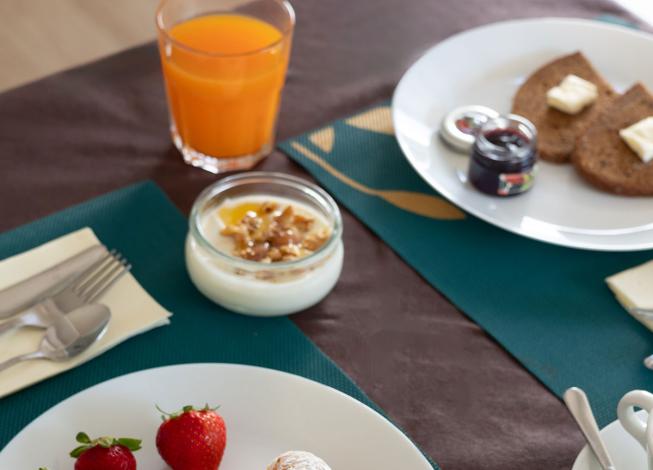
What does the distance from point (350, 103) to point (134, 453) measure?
79 centimetres

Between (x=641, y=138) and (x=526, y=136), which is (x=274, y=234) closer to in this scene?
(x=526, y=136)

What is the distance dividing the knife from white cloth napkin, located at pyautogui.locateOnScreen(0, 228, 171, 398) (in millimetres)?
25

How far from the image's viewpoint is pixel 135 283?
1161mm

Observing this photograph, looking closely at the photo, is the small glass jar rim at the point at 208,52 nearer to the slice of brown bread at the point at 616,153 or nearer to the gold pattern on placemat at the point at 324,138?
the gold pattern on placemat at the point at 324,138

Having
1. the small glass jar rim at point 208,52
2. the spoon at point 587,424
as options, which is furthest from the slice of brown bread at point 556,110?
the spoon at point 587,424

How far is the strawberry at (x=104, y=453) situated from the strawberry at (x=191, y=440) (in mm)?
35

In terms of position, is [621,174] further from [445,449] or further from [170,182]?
[170,182]

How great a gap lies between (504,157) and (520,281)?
197mm

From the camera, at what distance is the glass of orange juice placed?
132 centimetres

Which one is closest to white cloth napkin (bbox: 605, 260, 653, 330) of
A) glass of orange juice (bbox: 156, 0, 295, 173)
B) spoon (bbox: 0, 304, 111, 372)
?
glass of orange juice (bbox: 156, 0, 295, 173)

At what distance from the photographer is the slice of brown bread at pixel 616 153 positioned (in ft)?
4.47

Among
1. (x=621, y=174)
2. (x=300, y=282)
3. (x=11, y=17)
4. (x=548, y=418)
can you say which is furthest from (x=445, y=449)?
(x=11, y=17)

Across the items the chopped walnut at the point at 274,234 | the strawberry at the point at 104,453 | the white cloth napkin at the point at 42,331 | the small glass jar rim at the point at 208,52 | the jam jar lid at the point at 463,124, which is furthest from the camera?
the jam jar lid at the point at 463,124

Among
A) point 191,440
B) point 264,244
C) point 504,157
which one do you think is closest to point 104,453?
point 191,440
